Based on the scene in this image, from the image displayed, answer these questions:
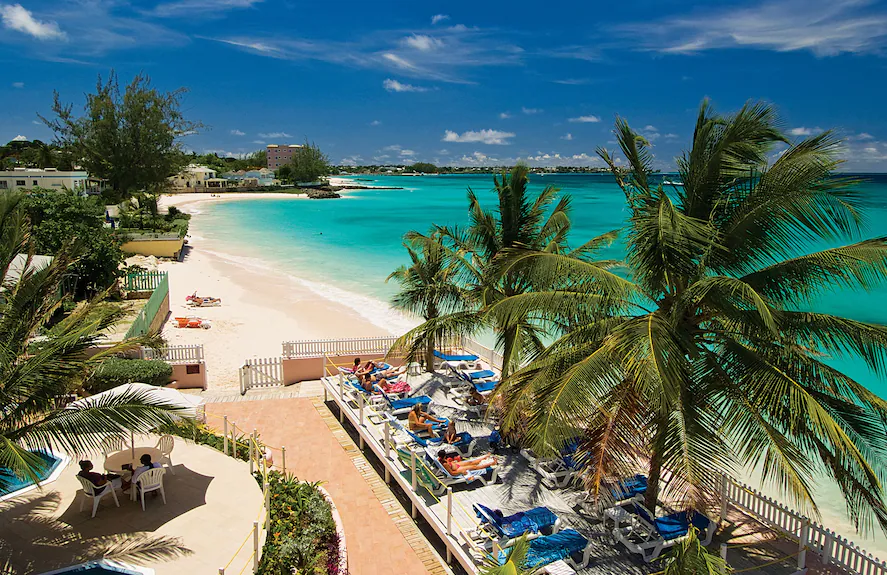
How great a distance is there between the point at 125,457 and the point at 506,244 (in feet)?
24.3

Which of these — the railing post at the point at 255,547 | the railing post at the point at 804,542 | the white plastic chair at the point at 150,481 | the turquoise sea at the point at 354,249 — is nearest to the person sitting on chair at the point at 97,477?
the white plastic chair at the point at 150,481

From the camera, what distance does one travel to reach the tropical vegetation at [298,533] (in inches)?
284

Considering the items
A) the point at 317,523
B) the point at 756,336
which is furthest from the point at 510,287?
the point at 317,523

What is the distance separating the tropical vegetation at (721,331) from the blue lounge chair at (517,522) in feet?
5.08

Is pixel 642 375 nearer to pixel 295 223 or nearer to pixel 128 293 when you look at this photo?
pixel 128 293

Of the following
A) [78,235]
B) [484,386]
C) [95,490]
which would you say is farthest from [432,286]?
[78,235]

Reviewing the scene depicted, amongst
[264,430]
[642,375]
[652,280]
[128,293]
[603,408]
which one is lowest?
[264,430]

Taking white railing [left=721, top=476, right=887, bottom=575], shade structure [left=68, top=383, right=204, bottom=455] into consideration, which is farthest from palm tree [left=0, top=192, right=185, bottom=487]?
white railing [left=721, top=476, right=887, bottom=575]

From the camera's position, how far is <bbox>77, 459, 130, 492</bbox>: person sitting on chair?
303 inches

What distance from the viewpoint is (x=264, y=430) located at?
12078 mm

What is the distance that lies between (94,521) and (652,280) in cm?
819

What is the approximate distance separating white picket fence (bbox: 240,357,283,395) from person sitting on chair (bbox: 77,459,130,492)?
6422 millimetres

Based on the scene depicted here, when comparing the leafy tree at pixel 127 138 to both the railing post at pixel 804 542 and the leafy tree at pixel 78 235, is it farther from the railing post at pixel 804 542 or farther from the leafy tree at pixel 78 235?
the railing post at pixel 804 542

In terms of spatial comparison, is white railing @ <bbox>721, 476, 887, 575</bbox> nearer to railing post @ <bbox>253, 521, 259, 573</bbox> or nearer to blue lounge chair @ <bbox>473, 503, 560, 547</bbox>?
blue lounge chair @ <bbox>473, 503, 560, 547</bbox>
